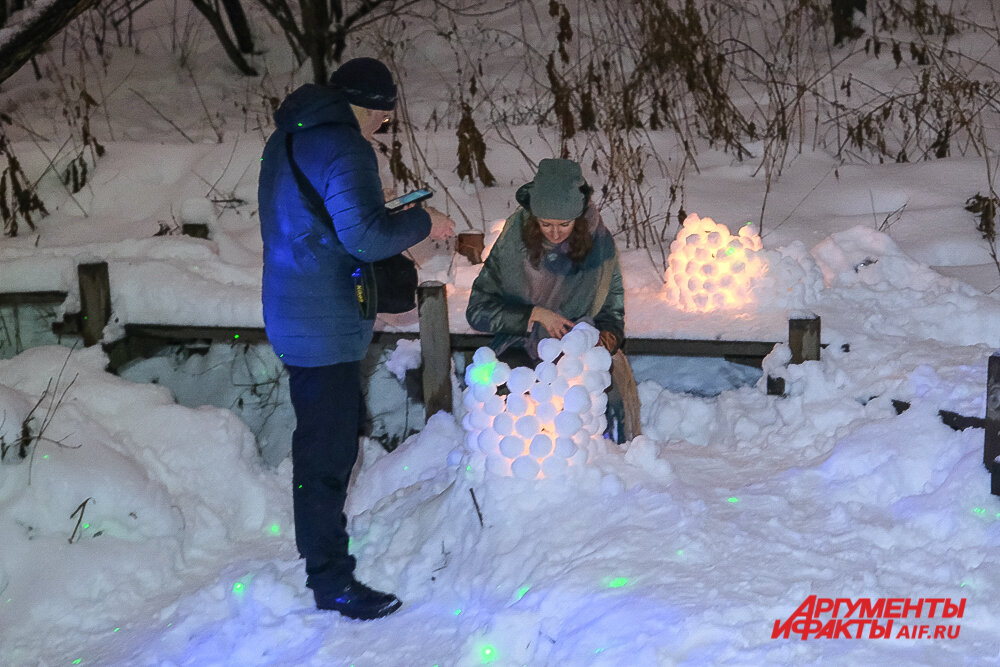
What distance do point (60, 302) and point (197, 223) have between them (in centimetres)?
114

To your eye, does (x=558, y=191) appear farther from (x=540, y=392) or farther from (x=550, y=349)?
(x=540, y=392)

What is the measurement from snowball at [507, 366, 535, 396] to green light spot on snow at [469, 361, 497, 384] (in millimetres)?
82

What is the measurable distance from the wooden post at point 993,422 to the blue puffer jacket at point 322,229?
6.26ft

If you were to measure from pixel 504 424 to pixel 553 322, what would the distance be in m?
0.61

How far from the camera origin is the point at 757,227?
669cm

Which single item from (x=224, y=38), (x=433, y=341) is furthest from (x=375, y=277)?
(x=224, y=38)

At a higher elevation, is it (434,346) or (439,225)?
(439,225)

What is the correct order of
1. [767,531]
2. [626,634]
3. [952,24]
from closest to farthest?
[626,634], [767,531], [952,24]

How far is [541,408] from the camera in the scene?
3.71m

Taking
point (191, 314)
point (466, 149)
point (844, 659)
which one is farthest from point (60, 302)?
point (844, 659)

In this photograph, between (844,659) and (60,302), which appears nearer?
(844,659)

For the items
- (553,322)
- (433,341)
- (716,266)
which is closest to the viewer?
(553,322)

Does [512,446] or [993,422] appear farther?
[512,446]

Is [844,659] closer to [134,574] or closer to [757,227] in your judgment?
[134,574]
